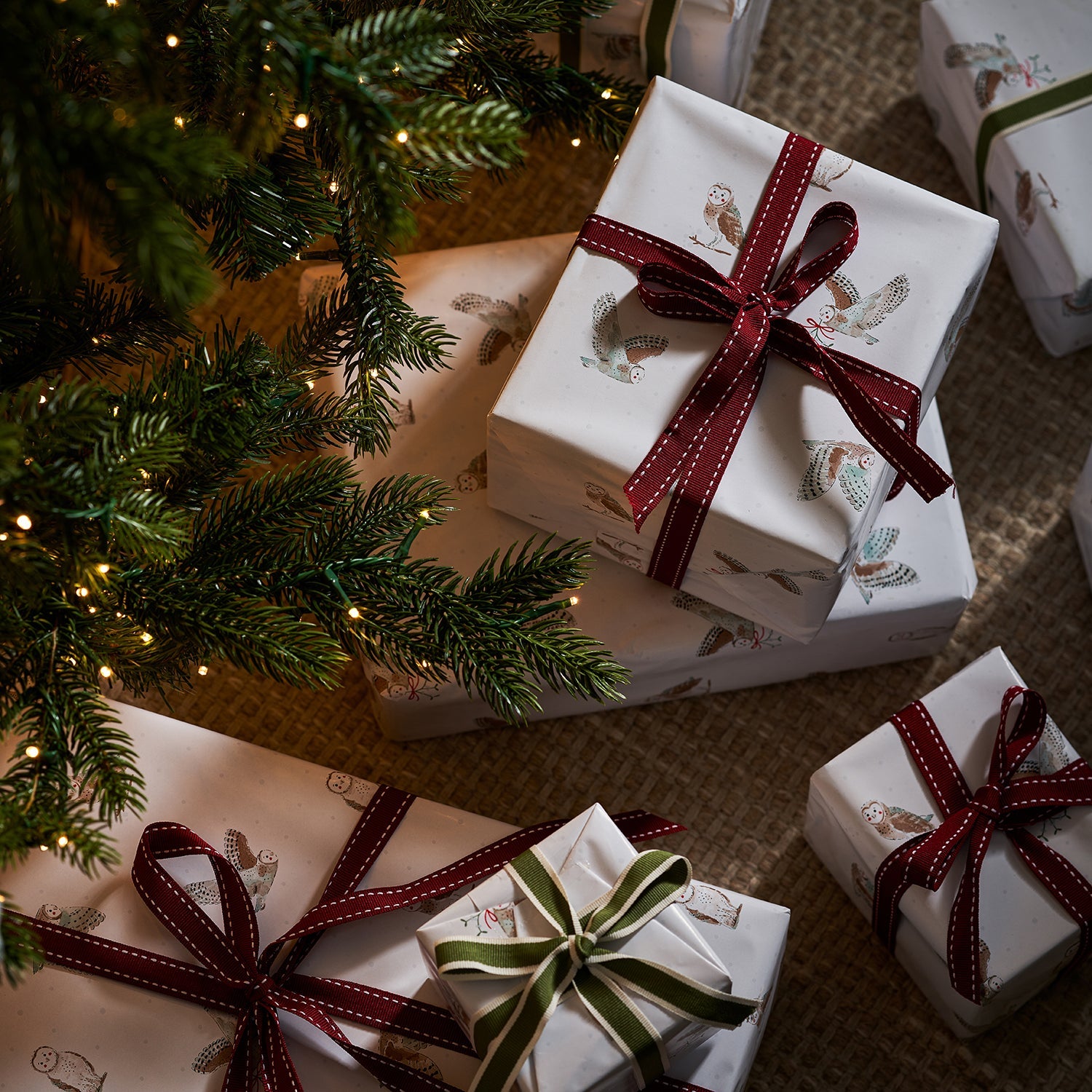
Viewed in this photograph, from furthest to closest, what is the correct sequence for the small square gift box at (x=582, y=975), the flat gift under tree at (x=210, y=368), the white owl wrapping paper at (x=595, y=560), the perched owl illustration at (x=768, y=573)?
the white owl wrapping paper at (x=595, y=560) → the perched owl illustration at (x=768, y=573) → the small square gift box at (x=582, y=975) → the flat gift under tree at (x=210, y=368)

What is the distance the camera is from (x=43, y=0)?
1.64 ft

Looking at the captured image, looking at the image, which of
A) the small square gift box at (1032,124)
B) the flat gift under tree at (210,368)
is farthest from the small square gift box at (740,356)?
the small square gift box at (1032,124)

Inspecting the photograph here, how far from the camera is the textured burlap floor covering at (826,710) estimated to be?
111 centimetres

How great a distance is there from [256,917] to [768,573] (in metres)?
0.52

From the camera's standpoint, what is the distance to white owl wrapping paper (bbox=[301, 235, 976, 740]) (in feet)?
3.55

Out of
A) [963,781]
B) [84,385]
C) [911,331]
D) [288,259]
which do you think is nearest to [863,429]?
[911,331]

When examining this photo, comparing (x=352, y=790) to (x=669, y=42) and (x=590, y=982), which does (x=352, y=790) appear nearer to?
(x=590, y=982)

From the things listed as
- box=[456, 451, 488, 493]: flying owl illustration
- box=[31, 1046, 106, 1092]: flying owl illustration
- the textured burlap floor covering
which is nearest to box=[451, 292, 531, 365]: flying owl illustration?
box=[456, 451, 488, 493]: flying owl illustration

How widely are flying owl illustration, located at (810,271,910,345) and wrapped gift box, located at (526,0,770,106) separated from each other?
0.31m

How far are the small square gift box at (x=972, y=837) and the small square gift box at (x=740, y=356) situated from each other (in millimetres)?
176

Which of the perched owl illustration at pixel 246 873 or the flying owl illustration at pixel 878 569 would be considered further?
the flying owl illustration at pixel 878 569

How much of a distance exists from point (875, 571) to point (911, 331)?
10.0 inches

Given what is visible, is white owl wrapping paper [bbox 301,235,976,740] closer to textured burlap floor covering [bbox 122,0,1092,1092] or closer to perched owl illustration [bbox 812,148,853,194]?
textured burlap floor covering [bbox 122,0,1092,1092]

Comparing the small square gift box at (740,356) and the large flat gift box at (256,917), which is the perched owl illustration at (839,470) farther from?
the large flat gift box at (256,917)
